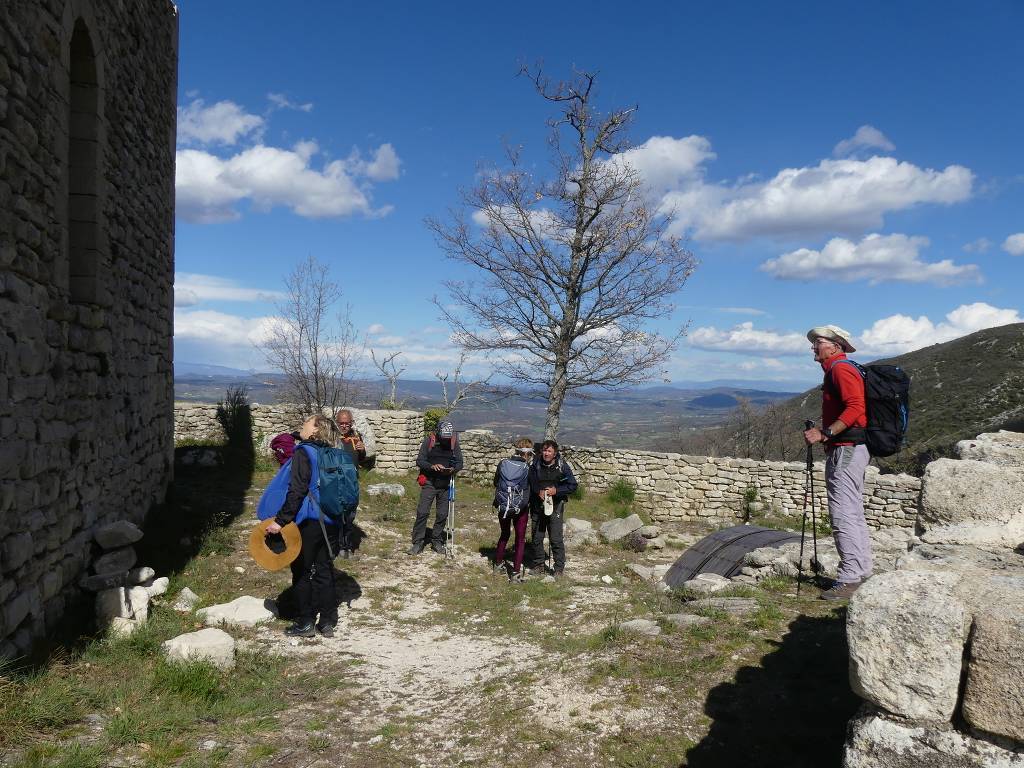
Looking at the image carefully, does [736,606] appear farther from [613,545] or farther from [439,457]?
[613,545]

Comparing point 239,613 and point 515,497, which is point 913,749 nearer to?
point 239,613

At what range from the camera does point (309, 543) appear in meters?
5.83

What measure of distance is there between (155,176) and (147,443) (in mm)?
3307

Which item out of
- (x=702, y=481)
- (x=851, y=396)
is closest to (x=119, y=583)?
(x=851, y=396)

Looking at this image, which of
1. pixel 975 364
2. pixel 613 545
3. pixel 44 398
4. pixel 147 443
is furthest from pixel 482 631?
pixel 975 364

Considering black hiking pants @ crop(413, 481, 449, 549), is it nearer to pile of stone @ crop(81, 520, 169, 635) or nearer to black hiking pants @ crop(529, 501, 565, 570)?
black hiking pants @ crop(529, 501, 565, 570)

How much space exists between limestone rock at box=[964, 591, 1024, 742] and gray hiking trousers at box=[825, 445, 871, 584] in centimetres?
290

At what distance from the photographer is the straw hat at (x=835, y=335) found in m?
5.31

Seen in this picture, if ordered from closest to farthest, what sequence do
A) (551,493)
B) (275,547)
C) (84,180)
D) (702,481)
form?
1. (275,547)
2. (84,180)
3. (551,493)
4. (702,481)

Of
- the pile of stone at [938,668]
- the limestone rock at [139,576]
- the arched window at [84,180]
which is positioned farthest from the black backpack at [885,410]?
the arched window at [84,180]

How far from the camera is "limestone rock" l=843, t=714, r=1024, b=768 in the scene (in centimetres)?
218

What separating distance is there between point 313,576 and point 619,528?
299 inches

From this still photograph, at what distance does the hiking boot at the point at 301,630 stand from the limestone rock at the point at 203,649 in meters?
0.93

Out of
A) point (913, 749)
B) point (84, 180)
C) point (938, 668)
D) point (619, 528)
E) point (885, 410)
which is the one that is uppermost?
point (84, 180)
